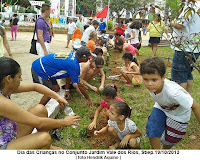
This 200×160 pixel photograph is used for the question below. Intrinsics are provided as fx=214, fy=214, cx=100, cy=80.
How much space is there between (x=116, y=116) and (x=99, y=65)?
238 cm

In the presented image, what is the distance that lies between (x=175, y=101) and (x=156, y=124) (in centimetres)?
36

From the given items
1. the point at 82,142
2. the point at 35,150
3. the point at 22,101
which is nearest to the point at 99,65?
the point at 22,101

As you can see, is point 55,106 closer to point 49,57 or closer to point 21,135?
point 49,57

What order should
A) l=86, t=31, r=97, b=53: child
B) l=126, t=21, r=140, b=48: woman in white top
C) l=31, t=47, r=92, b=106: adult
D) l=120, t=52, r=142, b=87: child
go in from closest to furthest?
l=31, t=47, r=92, b=106: adult → l=120, t=52, r=142, b=87: child → l=86, t=31, r=97, b=53: child → l=126, t=21, r=140, b=48: woman in white top

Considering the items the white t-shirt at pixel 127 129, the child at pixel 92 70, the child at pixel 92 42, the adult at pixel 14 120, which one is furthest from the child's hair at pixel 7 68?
the child at pixel 92 42

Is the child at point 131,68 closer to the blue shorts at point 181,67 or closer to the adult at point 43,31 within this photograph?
the blue shorts at point 181,67

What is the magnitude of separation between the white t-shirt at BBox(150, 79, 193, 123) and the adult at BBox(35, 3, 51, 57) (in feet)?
9.60

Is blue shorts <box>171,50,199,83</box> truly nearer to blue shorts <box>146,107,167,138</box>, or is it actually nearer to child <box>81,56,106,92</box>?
blue shorts <box>146,107,167,138</box>

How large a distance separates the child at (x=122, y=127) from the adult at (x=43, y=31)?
8.18ft

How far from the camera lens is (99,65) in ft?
15.8

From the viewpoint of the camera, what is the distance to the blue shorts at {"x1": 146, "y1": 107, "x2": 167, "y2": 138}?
2.34 metres

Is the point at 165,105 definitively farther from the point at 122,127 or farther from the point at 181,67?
the point at 181,67

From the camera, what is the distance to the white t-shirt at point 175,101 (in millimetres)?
2109

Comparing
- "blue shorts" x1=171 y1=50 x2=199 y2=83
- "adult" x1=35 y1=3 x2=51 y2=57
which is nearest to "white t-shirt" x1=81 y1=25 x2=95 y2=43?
"adult" x1=35 y1=3 x2=51 y2=57
